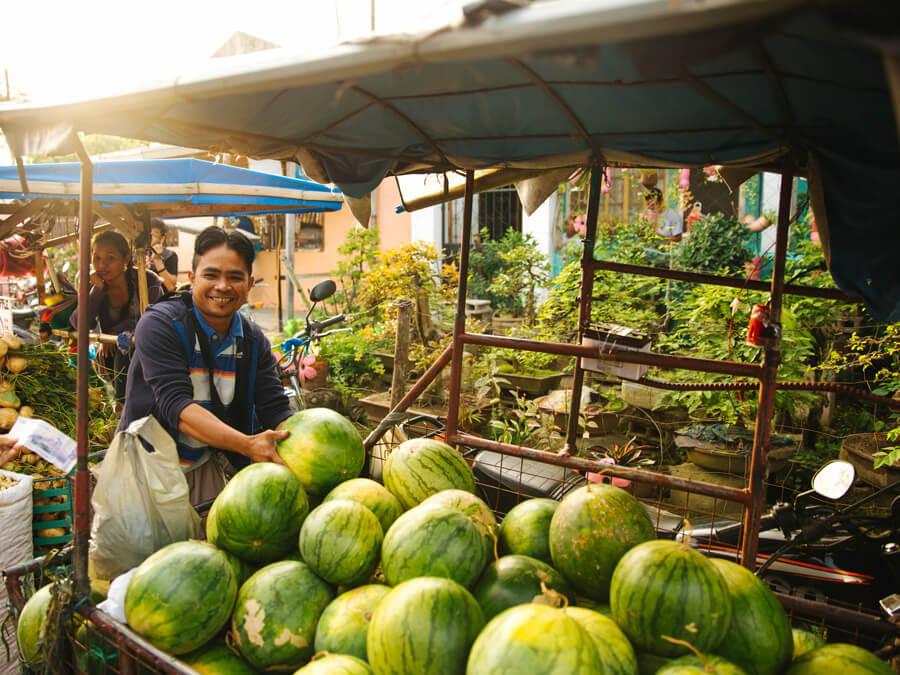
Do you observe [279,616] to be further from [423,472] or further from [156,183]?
[156,183]

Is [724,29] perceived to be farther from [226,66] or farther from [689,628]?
[689,628]

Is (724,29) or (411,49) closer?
(724,29)

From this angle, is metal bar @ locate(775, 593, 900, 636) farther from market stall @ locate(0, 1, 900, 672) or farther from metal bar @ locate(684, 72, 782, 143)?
metal bar @ locate(684, 72, 782, 143)

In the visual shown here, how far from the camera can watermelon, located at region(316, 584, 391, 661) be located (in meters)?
1.75

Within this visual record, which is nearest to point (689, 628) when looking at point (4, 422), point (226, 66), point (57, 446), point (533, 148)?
point (226, 66)

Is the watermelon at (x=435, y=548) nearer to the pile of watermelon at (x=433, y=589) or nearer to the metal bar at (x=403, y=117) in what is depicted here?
the pile of watermelon at (x=433, y=589)

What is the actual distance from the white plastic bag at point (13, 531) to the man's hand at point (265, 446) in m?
1.57

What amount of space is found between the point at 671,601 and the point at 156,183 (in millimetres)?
4911

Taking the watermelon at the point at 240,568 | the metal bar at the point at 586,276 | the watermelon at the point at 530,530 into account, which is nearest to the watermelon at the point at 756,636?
the watermelon at the point at 530,530

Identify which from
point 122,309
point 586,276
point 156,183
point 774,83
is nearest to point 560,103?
point 774,83

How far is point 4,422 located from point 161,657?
4.11 meters

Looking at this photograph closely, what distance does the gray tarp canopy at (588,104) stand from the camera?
1.00 metres

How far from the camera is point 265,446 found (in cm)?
258

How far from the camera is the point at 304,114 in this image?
7.88 feet
